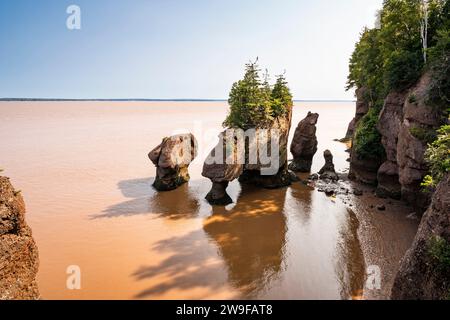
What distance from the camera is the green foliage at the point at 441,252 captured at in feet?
26.0

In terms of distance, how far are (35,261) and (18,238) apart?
45.1 inches

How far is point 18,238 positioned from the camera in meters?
8.59

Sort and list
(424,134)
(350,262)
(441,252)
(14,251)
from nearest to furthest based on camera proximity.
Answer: (441,252)
(14,251)
(350,262)
(424,134)

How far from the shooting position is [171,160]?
1016 inches

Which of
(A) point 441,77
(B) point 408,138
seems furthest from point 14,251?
(B) point 408,138

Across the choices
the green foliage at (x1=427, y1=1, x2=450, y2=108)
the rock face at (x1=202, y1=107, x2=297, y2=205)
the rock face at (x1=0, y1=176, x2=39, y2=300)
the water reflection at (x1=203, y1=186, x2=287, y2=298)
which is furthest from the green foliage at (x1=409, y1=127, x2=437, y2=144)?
the rock face at (x1=0, y1=176, x2=39, y2=300)

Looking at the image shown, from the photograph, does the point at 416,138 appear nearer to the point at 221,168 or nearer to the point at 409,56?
A: the point at 409,56

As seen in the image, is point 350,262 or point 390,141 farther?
point 390,141

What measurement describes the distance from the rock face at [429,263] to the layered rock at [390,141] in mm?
13406

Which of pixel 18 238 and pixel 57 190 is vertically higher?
pixel 18 238

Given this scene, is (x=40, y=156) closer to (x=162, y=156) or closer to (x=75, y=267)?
(x=162, y=156)

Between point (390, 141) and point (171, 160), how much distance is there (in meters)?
19.3
